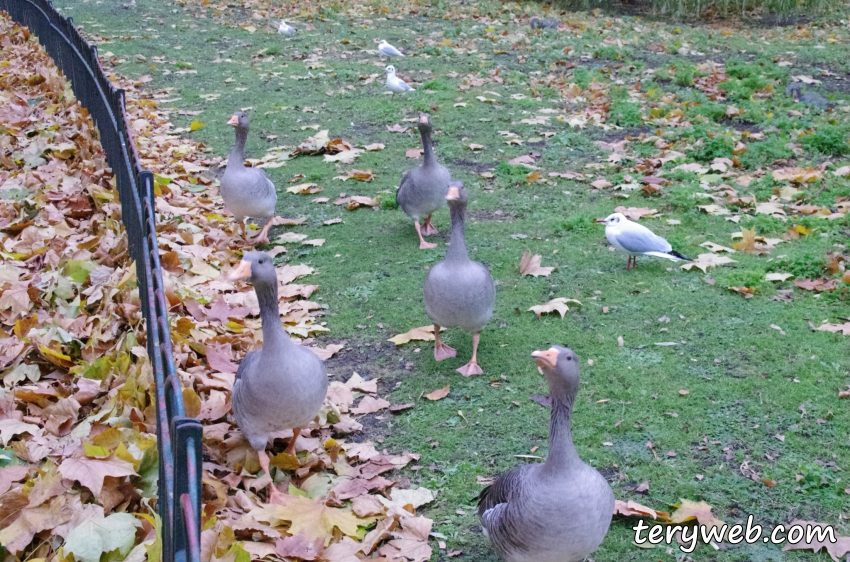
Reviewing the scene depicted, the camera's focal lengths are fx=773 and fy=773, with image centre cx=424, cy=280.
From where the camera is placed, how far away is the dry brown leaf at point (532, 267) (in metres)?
5.55

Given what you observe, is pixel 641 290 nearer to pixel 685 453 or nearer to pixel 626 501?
pixel 685 453

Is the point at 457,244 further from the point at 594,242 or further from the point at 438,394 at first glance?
the point at 594,242

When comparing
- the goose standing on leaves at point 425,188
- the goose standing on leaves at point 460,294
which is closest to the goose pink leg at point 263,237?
the goose standing on leaves at point 425,188

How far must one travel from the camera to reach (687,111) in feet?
29.0

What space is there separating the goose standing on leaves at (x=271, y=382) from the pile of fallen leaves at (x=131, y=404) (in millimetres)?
233

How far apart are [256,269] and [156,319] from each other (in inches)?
33.8

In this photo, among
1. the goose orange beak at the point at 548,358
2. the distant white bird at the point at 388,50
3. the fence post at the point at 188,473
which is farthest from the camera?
the distant white bird at the point at 388,50

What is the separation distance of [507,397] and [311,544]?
154 centimetres

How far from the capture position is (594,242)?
6109 millimetres

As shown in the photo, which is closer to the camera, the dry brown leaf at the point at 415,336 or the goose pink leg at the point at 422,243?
the dry brown leaf at the point at 415,336

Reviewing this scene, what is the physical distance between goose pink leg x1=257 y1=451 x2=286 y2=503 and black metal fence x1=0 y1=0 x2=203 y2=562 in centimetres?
74

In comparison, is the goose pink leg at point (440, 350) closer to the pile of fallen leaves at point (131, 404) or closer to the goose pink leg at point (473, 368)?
the goose pink leg at point (473, 368)

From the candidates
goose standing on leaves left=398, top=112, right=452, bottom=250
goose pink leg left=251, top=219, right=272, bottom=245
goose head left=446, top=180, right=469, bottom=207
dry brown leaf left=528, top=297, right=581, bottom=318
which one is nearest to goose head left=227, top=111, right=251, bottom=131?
goose pink leg left=251, top=219, right=272, bottom=245

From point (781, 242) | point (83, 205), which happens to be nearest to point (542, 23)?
point (781, 242)
